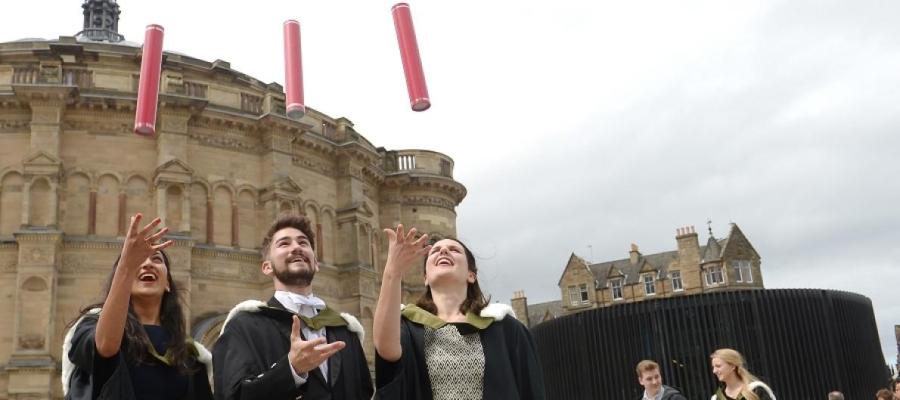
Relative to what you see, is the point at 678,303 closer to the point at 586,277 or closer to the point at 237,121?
the point at 237,121

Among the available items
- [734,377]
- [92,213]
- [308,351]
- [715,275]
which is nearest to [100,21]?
[92,213]

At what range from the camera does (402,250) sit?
13.7 feet

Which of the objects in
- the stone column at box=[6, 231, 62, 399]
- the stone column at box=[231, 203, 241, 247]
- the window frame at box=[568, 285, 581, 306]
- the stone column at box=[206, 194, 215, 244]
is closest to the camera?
the stone column at box=[6, 231, 62, 399]

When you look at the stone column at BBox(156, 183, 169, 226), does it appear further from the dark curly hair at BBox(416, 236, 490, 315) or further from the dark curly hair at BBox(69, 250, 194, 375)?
the dark curly hair at BBox(416, 236, 490, 315)

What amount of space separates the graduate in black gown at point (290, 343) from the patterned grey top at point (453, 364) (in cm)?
38

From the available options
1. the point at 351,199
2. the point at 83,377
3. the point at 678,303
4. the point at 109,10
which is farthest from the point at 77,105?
the point at 83,377

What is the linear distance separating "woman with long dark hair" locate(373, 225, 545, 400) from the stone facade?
17.6 m

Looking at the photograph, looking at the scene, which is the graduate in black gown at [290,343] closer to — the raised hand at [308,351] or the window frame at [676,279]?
the raised hand at [308,351]

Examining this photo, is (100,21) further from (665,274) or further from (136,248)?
(665,274)

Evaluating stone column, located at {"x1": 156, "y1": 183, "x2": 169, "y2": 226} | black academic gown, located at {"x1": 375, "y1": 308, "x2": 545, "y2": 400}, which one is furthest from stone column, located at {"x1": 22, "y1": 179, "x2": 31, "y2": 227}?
black academic gown, located at {"x1": 375, "y1": 308, "x2": 545, "y2": 400}

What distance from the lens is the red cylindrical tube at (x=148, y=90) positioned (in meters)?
6.19

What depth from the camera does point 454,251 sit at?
4.79 metres

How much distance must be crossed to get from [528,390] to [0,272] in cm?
2131

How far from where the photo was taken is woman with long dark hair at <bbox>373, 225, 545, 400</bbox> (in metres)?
4.18
